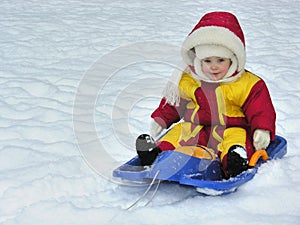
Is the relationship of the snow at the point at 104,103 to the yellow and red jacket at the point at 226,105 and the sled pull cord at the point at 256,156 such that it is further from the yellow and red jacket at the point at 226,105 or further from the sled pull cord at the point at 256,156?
the yellow and red jacket at the point at 226,105

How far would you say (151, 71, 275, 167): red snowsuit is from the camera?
2.24 m

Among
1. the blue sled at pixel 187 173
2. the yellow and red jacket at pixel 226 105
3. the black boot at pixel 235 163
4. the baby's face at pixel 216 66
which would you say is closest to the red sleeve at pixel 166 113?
the yellow and red jacket at pixel 226 105

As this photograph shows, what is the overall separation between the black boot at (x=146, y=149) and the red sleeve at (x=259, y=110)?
467mm

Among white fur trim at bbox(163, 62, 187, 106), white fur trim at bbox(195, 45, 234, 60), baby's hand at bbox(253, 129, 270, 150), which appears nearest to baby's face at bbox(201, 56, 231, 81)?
white fur trim at bbox(195, 45, 234, 60)

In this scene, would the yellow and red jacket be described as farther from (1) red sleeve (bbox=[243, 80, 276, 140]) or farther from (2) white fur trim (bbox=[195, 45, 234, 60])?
(2) white fur trim (bbox=[195, 45, 234, 60])

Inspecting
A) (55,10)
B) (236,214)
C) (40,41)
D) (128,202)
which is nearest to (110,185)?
(128,202)

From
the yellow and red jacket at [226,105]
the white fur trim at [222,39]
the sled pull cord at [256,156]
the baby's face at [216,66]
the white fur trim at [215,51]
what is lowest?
the sled pull cord at [256,156]

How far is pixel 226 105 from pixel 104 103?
1287 mm

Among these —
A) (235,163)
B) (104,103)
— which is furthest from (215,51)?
(104,103)

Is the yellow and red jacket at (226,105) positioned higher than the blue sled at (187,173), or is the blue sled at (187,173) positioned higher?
the yellow and red jacket at (226,105)

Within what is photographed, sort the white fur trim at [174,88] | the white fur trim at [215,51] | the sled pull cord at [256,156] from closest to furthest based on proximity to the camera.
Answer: the sled pull cord at [256,156], the white fur trim at [215,51], the white fur trim at [174,88]

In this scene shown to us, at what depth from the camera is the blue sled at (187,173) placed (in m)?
2.05

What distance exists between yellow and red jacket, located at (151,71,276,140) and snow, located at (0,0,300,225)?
0.25 metres

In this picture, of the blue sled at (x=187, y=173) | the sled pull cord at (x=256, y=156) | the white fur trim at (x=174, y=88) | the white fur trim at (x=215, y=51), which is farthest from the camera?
the white fur trim at (x=174, y=88)
